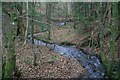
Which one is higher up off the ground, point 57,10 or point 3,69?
point 57,10

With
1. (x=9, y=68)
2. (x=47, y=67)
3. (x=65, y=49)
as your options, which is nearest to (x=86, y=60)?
(x=65, y=49)

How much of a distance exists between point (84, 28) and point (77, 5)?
485cm

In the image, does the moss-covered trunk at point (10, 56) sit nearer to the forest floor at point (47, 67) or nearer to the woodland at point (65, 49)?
the woodland at point (65, 49)

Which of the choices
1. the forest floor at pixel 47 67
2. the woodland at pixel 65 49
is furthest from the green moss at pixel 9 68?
the forest floor at pixel 47 67

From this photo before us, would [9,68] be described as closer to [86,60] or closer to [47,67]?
[47,67]

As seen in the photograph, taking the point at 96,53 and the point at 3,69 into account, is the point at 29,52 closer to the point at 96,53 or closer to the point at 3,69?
the point at 3,69

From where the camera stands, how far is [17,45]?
45.2ft

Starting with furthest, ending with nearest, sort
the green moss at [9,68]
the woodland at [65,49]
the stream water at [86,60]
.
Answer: the stream water at [86,60] < the woodland at [65,49] < the green moss at [9,68]

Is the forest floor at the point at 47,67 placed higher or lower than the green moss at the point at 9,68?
lower

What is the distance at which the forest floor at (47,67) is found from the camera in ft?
30.2

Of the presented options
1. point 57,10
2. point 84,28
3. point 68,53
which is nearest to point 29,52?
point 68,53

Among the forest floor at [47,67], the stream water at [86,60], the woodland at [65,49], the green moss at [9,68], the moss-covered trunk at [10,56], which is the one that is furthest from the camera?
the stream water at [86,60]

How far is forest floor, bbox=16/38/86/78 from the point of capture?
30.2 feet

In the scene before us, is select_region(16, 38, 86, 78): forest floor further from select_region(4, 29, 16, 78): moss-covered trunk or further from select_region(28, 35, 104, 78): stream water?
select_region(4, 29, 16, 78): moss-covered trunk
